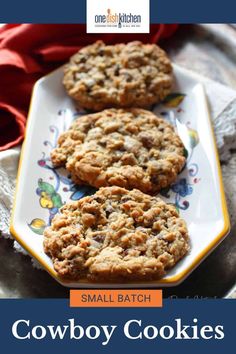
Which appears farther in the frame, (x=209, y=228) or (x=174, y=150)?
A: (x=174, y=150)

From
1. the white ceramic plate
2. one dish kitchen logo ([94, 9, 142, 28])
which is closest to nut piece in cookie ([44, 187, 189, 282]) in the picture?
the white ceramic plate

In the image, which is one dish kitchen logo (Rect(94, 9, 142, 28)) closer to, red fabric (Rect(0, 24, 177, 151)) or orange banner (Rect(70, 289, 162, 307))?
red fabric (Rect(0, 24, 177, 151))

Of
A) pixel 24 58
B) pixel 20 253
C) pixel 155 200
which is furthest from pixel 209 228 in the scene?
pixel 24 58

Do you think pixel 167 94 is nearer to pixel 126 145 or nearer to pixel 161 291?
pixel 126 145

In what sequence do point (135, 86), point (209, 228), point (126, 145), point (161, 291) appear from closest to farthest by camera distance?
point (161, 291) → point (209, 228) → point (126, 145) → point (135, 86)

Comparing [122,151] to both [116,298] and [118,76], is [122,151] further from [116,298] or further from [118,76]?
[116,298]

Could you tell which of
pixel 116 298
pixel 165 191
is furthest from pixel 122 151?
pixel 116 298
